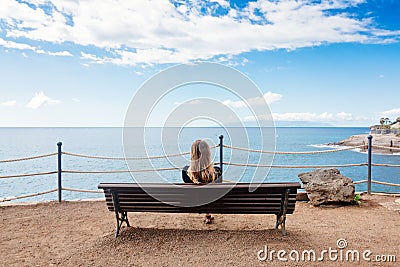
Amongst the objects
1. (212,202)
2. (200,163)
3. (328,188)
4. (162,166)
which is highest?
(200,163)

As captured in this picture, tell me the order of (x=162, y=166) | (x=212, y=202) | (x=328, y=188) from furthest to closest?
(x=162, y=166) < (x=328, y=188) < (x=212, y=202)

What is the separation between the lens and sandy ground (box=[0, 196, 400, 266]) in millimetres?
3021

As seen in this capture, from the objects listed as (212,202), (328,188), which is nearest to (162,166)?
(328,188)

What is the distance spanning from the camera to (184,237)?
11.6 ft

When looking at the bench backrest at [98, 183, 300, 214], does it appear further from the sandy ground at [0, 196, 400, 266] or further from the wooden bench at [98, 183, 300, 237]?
the sandy ground at [0, 196, 400, 266]

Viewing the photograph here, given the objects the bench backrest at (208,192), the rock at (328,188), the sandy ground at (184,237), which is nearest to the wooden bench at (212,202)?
the bench backrest at (208,192)

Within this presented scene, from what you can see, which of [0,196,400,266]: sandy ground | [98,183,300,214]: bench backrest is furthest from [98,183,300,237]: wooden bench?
[0,196,400,266]: sandy ground

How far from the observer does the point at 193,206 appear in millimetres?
3400

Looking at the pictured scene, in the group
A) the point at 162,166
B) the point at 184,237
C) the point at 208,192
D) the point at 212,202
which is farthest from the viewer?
the point at 162,166

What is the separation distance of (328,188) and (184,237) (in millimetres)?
2848

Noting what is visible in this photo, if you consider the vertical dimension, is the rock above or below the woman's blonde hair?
below

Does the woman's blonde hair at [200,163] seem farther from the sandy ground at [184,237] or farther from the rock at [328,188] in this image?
the rock at [328,188]

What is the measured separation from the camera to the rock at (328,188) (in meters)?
5.16

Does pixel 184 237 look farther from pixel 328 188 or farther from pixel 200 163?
pixel 328 188
